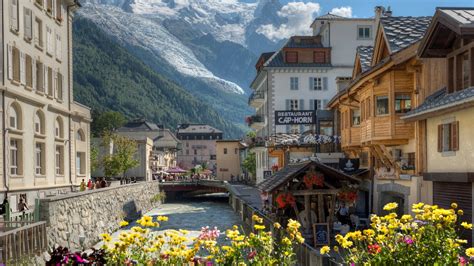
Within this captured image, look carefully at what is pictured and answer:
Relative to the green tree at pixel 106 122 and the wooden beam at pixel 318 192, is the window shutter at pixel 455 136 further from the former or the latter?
the green tree at pixel 106 122

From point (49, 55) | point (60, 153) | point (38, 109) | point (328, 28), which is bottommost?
point (60, 153)

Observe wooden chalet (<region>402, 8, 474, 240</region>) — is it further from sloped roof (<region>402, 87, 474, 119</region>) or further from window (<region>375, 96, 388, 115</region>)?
window (<region>375, 96, 388, 115</region>)

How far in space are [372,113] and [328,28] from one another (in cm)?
3734

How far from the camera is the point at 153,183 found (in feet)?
230

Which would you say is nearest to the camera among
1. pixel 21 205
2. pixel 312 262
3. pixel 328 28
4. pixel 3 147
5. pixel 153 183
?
pixel 312 262

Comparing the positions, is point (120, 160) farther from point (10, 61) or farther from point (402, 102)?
point (402, 102)

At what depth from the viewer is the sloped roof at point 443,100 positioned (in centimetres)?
1633

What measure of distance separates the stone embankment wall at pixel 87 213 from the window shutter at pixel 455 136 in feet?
49.9

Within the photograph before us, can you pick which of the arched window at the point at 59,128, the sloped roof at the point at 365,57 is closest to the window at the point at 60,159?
the arched window at the point at 59,128

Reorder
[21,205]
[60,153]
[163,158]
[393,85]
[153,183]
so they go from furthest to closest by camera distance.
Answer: [163,158] < [153,183] < [60,153] < [21,205] < [393,85]

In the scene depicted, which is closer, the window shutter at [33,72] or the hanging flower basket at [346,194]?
the hanging flower basket at [346,194]

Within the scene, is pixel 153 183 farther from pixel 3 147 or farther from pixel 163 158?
pixel 163 158

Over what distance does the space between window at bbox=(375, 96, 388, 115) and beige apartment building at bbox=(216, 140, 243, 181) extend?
265ft

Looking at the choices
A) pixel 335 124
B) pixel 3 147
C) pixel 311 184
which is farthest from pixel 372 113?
pixel 3 147
